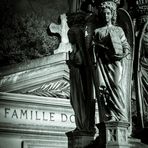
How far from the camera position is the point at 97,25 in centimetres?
632

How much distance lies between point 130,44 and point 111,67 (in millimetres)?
452

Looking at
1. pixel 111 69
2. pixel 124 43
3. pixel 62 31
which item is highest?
pixel 62 31

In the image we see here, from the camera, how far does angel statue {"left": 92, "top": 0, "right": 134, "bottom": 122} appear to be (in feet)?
18.9

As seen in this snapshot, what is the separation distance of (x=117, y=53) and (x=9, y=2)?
854 cm

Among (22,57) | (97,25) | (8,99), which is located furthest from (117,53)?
(22,57)

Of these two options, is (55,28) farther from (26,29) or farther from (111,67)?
(111,67)

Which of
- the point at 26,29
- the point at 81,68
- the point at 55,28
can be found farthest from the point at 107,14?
the point at 26,29

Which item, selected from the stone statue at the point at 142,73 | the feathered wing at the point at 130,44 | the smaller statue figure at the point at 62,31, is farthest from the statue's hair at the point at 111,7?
the smaller statue figure at the point at 62,31

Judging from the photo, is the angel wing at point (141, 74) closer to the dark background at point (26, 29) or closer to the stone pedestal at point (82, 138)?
the stone pedestal at point (82, 138)

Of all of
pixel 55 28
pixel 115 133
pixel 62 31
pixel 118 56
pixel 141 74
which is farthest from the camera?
pixel 55 28

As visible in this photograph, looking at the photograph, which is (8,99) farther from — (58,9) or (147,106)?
(147,106)

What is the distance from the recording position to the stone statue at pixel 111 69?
5758 mm

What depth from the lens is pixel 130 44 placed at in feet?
20.1

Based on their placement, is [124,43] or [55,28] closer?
[124,43]
